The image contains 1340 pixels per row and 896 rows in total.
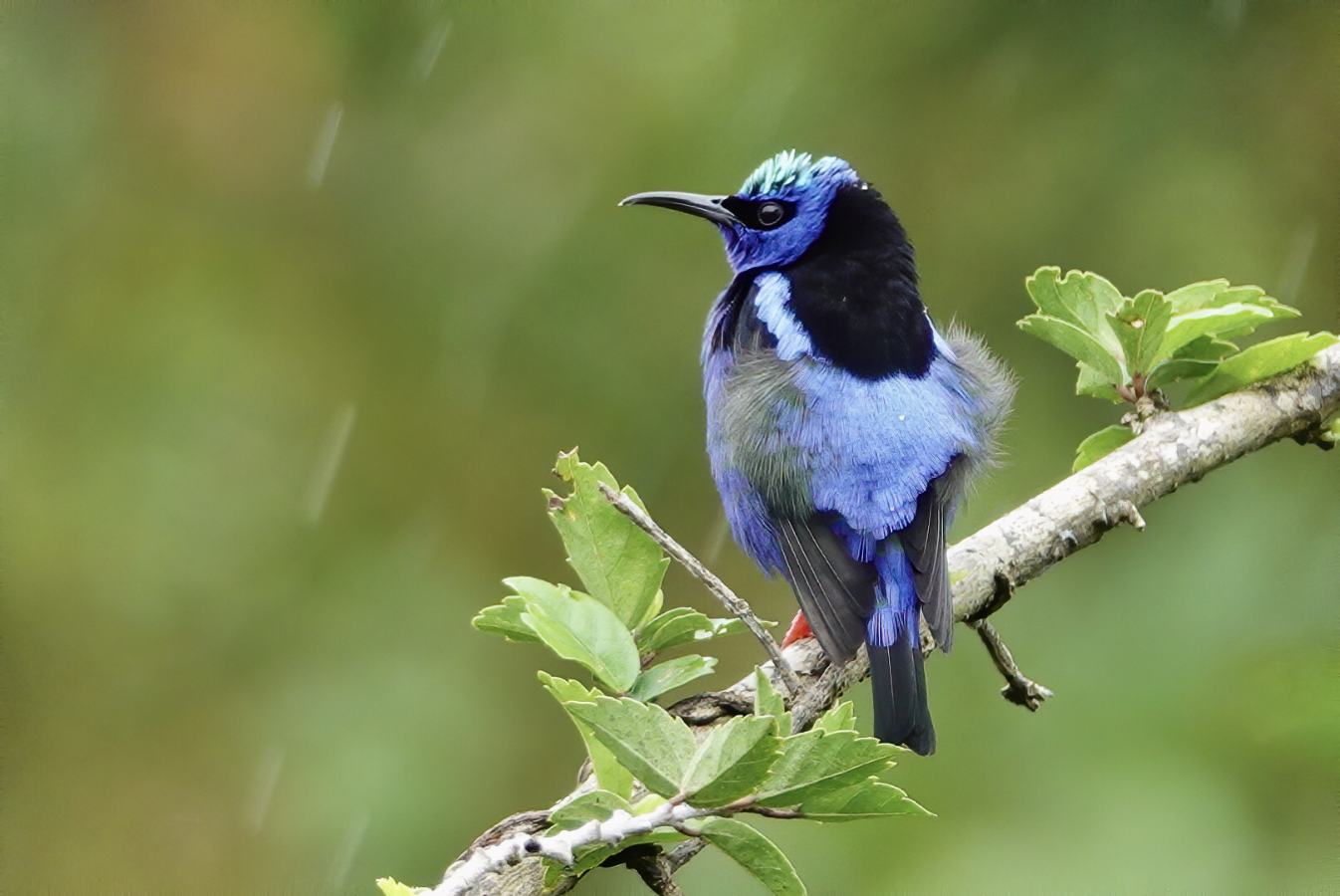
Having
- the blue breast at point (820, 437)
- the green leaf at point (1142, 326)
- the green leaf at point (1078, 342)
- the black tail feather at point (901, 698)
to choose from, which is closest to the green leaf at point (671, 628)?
the black tail feather at point (901, 698)

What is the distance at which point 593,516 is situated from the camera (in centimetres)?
236

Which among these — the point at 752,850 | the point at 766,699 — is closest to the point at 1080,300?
the point at 766,699

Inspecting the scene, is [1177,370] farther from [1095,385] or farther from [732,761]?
[732,761]

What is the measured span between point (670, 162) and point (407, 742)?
270 cm

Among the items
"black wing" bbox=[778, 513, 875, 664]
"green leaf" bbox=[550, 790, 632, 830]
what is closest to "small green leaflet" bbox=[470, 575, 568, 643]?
"green leaf" bbox=[550, 790, 632, 830]

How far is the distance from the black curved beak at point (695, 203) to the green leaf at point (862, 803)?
8.74 ft

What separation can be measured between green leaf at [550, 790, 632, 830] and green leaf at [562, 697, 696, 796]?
0.06 m

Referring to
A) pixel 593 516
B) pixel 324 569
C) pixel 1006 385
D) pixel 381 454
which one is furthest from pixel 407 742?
pixel 593 516

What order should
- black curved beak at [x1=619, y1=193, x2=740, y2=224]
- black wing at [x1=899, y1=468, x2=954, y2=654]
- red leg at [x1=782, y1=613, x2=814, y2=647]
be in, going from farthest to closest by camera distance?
black curved beak at [x1=619, y1=193, x2=740, y2=224] → red leg at [x1=782, y1=613, x2=814, y2=647] → black wing at [x1=899, y1=468, x2=954, y2=654]

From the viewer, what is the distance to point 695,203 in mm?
4383

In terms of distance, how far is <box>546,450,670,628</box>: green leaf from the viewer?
7.73 ft

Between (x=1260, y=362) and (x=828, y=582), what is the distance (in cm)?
110

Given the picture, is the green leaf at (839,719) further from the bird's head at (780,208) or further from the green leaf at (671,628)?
the bird's head at (780,208)

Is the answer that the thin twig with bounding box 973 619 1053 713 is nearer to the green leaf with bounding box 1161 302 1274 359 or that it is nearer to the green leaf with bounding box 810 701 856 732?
the green leaf with bounding box 1161 302 1274 359
